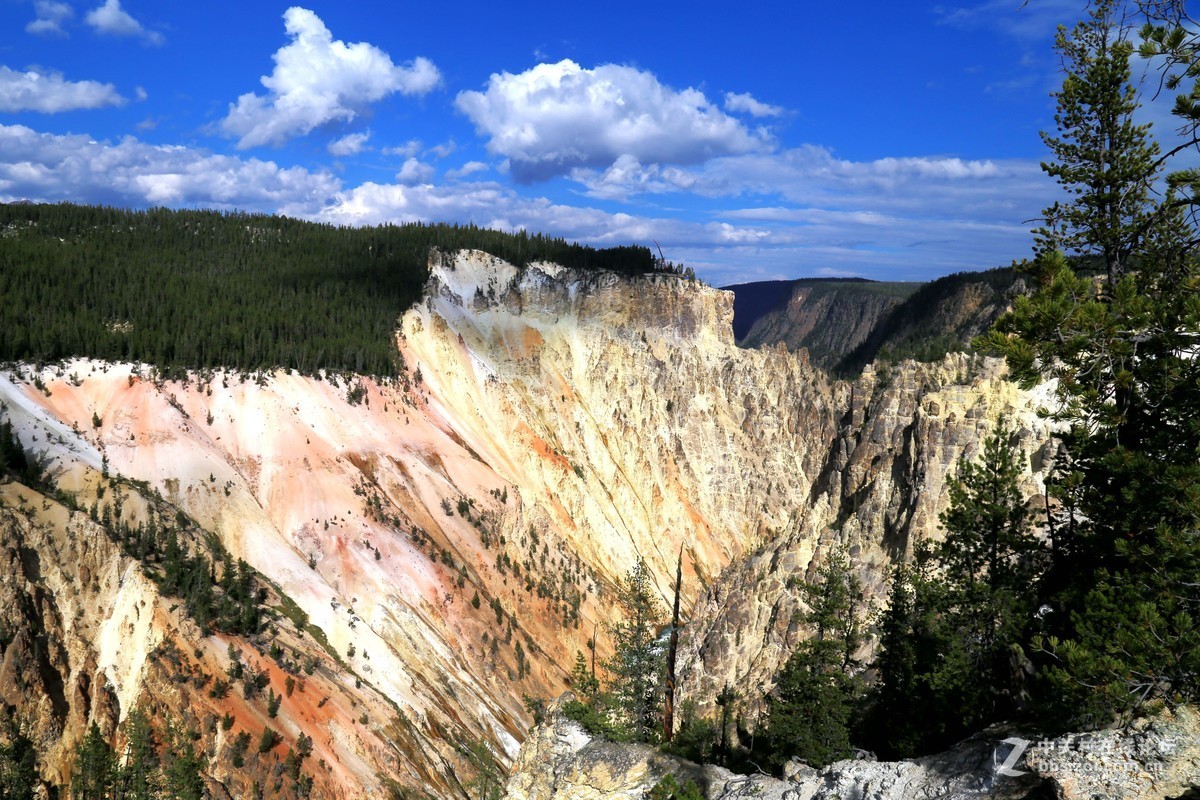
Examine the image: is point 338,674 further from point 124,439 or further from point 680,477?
point 680,477

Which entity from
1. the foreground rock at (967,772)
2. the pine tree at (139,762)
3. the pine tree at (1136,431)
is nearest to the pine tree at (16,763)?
the pine tree at (139,762)

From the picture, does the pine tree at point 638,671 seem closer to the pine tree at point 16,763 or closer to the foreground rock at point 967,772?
the foreground rock at point 967,772

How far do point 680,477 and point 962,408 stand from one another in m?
48.4

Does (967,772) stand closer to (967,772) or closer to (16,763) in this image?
(967,772)

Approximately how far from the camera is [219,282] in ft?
243

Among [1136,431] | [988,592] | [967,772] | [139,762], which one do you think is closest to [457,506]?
[139,762]

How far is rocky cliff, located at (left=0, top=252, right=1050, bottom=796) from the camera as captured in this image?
37562mm

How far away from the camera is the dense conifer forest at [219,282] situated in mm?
58406

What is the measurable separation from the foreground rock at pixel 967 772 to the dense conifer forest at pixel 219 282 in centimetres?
5140

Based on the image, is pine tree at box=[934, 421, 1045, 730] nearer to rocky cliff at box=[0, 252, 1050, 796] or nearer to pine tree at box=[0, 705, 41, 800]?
rocky cliff at box=[0, 252, 1050, 796]

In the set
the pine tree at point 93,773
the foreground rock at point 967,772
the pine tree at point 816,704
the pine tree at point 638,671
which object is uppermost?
the foreground rock at point 967,772

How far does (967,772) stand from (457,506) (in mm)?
55787

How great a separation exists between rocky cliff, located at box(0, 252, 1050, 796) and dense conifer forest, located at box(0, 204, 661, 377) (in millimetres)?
2401

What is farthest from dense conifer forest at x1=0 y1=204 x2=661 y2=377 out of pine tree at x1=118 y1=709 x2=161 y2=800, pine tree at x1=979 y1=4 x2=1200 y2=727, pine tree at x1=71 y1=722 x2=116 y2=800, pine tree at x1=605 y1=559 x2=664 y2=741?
pine tree at x1=979 y1=4 x2=1200 y2=727
